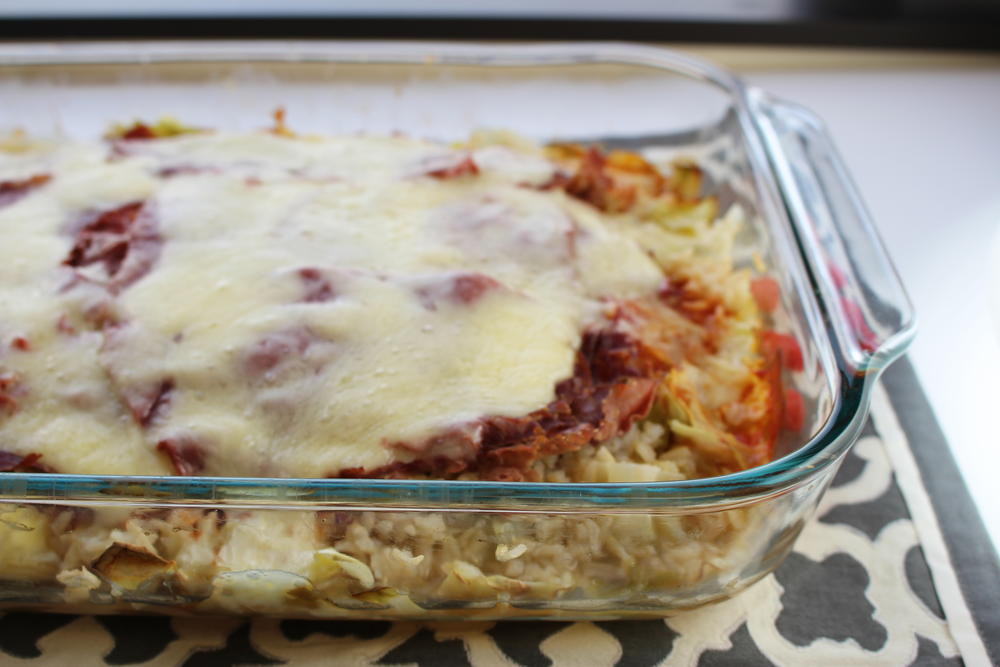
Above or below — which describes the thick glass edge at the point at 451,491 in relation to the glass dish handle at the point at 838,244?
below

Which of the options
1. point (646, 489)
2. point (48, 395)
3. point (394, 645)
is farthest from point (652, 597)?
point (48, 395)

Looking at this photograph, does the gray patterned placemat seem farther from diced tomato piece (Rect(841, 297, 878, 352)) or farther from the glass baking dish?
diced tomato piece (Rect(841, 297, 878, 352))

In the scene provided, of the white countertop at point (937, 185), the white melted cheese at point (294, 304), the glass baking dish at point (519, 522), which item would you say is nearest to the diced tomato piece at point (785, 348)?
the glass baking dish at point (519, 522)

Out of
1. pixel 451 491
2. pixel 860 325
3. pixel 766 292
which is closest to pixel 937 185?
pixel 766 292

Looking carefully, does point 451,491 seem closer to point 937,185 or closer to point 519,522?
point 519,522

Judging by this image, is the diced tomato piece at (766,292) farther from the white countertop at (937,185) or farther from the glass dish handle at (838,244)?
the white countertop at (937,185)

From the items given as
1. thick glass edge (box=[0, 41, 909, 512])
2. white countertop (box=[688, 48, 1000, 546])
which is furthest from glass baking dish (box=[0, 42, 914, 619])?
white countertop (box=[688, 48, 1000, 546])
